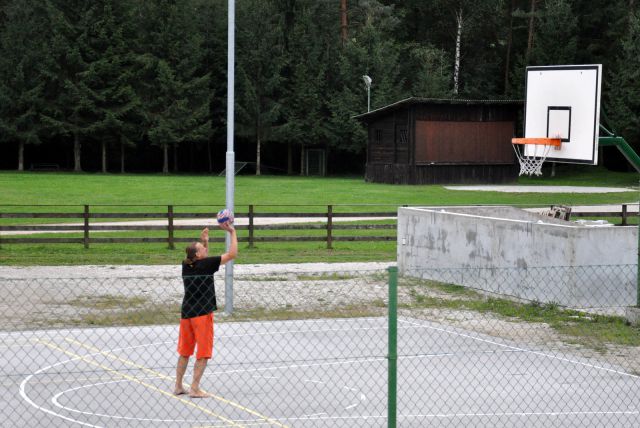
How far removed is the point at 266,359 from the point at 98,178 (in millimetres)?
43646

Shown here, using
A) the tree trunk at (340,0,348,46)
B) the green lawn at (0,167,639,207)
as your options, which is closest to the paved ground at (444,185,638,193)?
the green lawn at (0,167,639,207)

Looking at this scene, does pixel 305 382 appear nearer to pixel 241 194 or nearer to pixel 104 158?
pixel 241 194

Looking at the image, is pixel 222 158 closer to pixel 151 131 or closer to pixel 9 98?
pixel 151 131

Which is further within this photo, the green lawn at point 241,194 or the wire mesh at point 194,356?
the green lawn at point 241,194

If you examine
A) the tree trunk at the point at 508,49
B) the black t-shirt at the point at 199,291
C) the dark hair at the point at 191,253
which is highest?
the tree trunk at the point at 508,49

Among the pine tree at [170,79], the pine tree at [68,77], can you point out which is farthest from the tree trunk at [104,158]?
the pine tree at [170,79]

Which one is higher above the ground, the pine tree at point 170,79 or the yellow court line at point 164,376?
the pine tree at point 170,79

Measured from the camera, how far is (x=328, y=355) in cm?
1509

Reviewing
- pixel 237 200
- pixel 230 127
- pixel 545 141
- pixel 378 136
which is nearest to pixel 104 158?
pixel 378 136

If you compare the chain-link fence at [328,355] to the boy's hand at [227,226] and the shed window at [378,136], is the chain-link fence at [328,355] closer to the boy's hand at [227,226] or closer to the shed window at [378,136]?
the boy's hand at [227,226]

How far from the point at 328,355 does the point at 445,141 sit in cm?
4092

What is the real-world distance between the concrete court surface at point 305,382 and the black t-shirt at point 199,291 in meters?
0.92

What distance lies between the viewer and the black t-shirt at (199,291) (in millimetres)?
11883

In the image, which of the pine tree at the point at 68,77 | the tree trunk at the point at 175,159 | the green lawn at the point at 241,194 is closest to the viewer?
the green lawn at the point at 241,194
